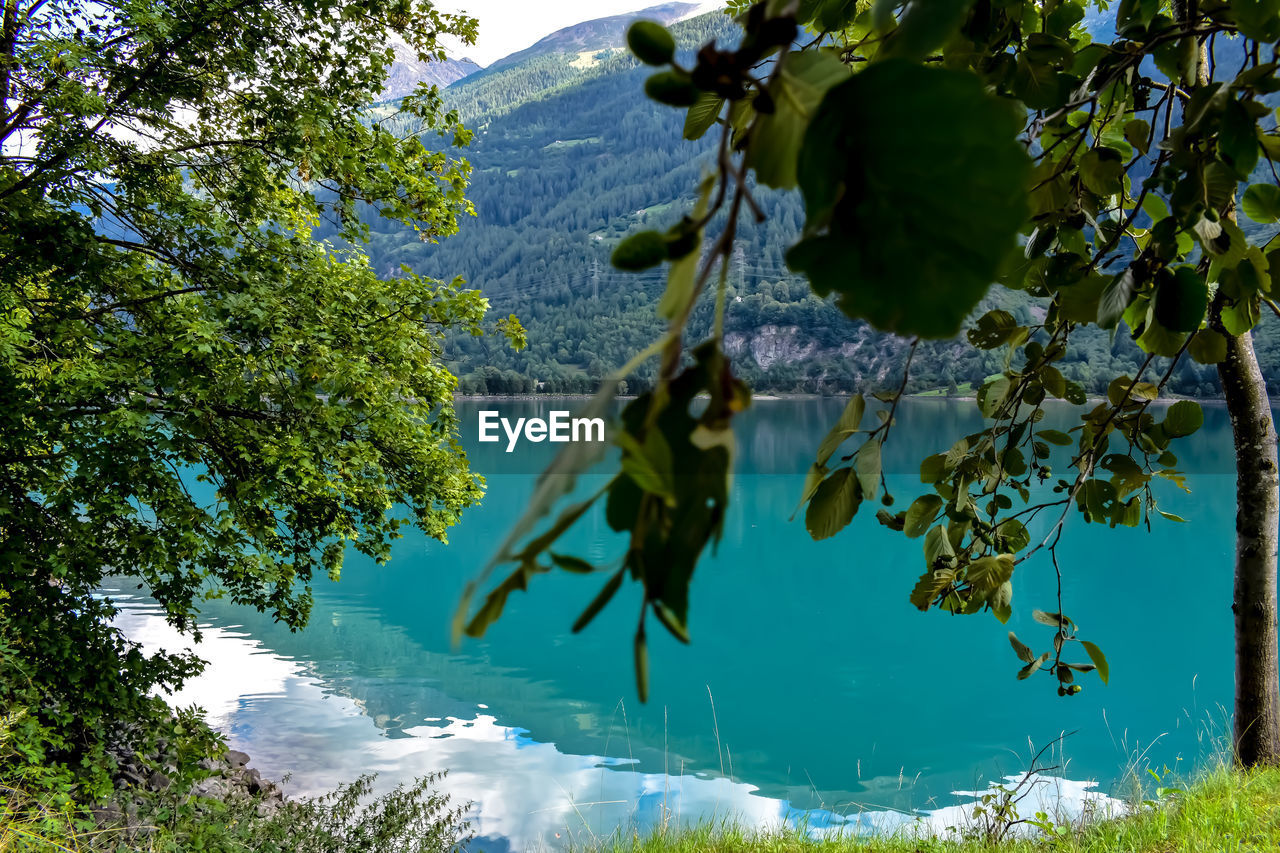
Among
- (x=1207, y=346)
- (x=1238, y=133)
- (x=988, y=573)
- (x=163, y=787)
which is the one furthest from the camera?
(x=163, y=787)

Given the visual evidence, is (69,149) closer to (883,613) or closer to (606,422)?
(606,422)

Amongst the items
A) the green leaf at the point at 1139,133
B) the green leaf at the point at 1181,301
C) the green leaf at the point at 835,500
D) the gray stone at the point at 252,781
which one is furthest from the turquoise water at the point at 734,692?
the green leaf at the point at 1181,301

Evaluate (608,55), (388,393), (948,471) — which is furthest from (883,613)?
(608,55)

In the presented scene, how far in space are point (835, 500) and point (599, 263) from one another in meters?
53.8

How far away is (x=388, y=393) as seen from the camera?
558 centimetres

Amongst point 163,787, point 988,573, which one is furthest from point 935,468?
point 163,787

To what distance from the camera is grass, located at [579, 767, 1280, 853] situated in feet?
10.3

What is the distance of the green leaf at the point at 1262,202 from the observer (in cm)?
→ 84

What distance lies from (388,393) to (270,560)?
137 cm

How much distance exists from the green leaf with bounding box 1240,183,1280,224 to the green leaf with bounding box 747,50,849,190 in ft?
2.82

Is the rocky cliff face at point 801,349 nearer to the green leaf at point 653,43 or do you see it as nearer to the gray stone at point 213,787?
the gray stone at point 213,787

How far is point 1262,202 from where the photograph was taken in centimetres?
85

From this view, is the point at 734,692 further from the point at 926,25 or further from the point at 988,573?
the point at 926,25

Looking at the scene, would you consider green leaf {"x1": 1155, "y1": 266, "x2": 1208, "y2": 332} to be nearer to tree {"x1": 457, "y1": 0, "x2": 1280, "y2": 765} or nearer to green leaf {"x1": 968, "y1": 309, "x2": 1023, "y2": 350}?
tree {"x1": 457, "y1": 0, "x2": 1280, "y2": 765}
